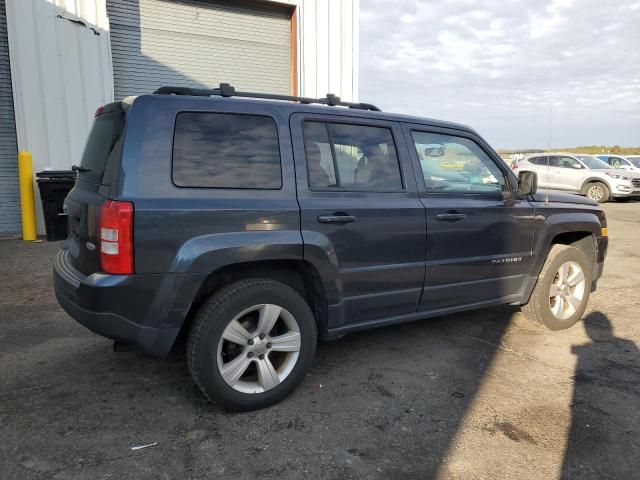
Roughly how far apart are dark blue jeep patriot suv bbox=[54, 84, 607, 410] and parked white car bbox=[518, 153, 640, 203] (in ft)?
46.6

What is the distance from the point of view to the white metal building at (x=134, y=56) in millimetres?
8234

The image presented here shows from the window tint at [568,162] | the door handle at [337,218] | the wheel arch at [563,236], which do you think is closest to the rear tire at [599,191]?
the window tint at [568,162]

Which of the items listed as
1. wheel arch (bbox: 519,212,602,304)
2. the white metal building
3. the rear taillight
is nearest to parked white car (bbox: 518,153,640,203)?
the white metal building

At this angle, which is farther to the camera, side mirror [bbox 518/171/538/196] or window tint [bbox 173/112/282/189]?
side mirror [bbox 518/171/538/196]

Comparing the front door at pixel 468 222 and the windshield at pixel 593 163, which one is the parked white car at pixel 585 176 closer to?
the windshield at pixel 593 163

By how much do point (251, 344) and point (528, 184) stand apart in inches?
100

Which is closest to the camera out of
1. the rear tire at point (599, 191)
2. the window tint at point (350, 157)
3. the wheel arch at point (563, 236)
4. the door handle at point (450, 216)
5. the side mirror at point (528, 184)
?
the window tint at point (350, 157)

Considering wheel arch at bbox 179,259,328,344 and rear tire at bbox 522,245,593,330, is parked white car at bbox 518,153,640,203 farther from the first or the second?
wheel arch at bbox 179,259,328,344

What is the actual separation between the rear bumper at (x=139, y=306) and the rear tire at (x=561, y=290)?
308 cm

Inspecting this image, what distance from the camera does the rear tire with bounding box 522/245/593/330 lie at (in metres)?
4.38

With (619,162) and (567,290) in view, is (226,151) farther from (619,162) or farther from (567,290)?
(619,162)

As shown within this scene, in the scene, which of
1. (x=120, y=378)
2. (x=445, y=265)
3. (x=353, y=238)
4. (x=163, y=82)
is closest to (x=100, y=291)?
(x=120, y=378)

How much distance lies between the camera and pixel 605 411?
10.1ft

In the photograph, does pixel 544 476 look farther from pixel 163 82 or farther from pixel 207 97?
pixel 163 82
